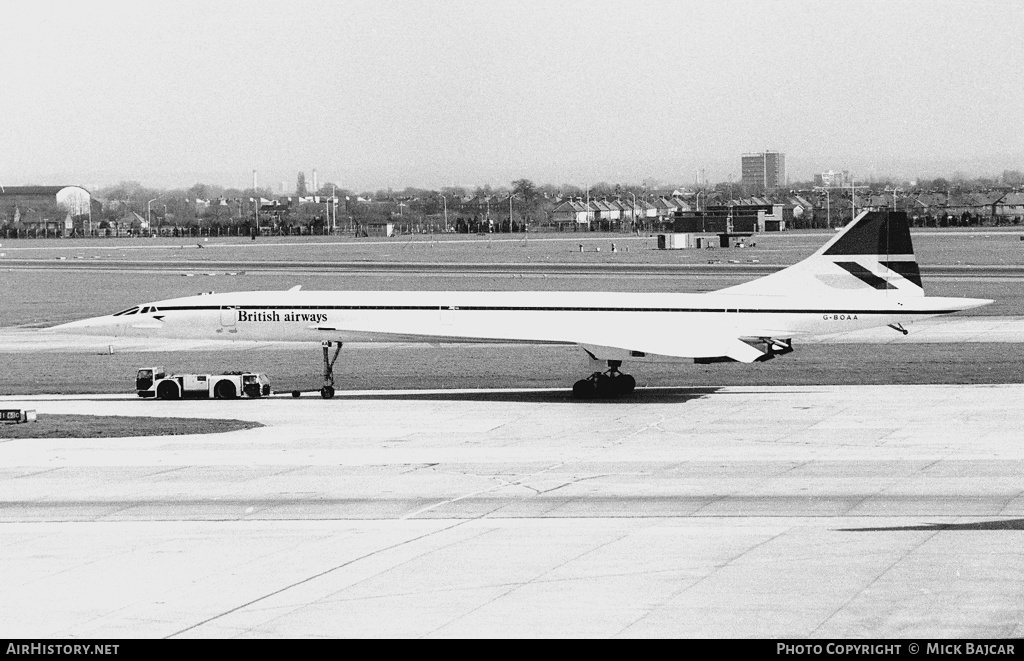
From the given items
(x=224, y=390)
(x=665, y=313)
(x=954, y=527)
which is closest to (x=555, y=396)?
(x=665, y=313)

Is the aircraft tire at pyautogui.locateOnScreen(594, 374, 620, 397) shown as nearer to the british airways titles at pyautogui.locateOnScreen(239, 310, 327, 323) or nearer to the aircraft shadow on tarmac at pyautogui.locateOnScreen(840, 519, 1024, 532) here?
the british airways titles at pyautogui.locateOnScreen(239, 310, 327, 323)

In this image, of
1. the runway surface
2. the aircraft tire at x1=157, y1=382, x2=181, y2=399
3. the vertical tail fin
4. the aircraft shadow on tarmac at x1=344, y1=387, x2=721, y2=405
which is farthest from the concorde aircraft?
the aircraft tire at x1=157, y1=382, x2=181, y2=399

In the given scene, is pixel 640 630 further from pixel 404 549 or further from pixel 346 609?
pixel 404 549

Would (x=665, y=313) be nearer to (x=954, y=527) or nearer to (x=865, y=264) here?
(x=865, y=264)

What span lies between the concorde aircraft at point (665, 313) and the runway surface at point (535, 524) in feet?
9.63

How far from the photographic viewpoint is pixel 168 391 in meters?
44.6

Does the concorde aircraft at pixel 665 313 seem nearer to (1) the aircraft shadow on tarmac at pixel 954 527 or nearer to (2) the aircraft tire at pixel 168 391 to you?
(2) the aircraft tire at pixel 168 391

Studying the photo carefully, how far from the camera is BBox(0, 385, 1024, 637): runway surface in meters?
18.3

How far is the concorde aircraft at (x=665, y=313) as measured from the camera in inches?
1692

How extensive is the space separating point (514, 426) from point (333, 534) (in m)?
13.9

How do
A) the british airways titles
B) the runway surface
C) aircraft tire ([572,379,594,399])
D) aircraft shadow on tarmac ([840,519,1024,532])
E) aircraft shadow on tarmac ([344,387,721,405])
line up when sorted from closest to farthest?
the runway surface
aircraft shadow on tarmac ([840,519,1024,532])
aircraft shadow on tarmac ([344,387,721,405])
aircraft tire ([572,379,594,399])
the british airways titles

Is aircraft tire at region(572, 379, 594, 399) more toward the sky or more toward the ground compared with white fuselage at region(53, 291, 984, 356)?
more toward the ground

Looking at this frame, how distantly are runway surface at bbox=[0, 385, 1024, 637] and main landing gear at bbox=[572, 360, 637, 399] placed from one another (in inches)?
97.5

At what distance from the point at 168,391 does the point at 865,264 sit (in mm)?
23529
